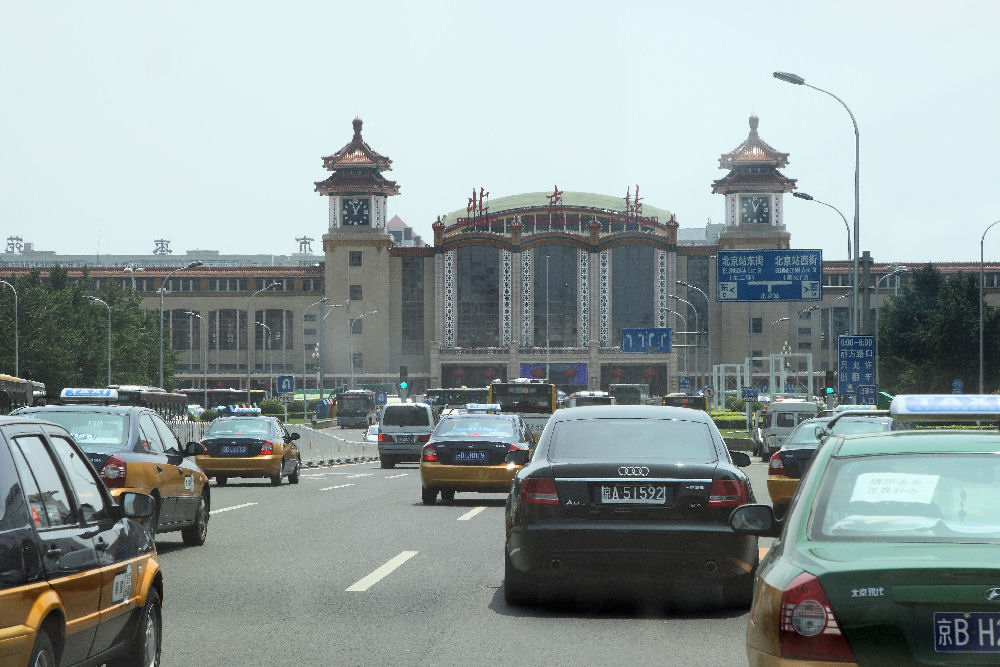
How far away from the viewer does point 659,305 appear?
447 ft

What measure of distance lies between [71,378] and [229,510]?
6583 cm

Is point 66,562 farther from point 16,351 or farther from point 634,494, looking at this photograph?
point 16,351

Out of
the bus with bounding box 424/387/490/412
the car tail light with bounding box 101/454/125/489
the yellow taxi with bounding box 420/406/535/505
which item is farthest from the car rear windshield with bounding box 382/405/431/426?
the bus with bounding box 424/387/490/412

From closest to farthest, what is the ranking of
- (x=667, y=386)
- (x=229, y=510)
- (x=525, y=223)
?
(x=229, y=510) → (x=667, y=386) → (x=525, y=223)

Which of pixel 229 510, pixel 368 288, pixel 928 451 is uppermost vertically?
pixel 368 288

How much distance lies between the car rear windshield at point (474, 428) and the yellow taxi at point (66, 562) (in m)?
15.5

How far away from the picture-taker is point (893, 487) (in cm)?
579

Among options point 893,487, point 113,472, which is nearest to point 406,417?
point 113,472

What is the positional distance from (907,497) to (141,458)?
9.74m

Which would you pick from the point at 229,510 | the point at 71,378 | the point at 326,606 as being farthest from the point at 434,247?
the point at 326,606

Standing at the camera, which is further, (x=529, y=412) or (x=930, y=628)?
(x=529, y=412)

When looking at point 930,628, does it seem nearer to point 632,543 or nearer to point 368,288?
point 632,543

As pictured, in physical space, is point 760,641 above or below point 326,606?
above

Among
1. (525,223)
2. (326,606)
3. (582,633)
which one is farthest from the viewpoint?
(525,223)
